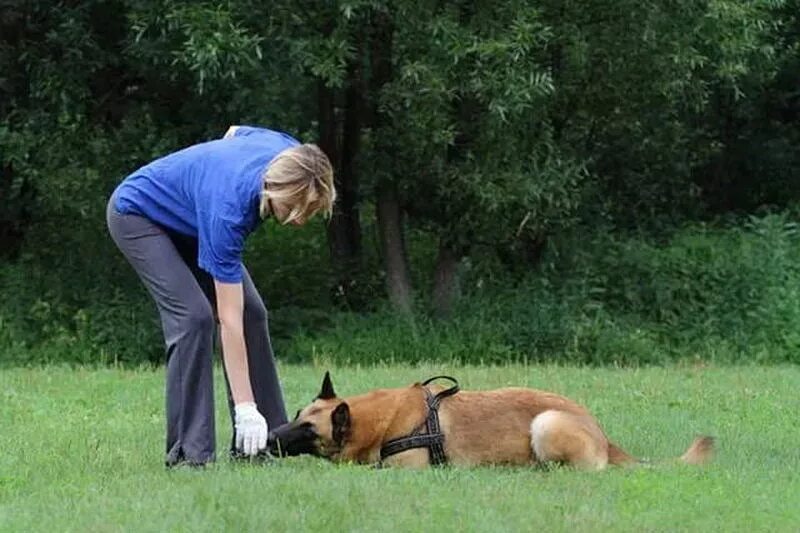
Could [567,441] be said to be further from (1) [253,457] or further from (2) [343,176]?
(2) [343,176]

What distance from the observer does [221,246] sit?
6.11 meters

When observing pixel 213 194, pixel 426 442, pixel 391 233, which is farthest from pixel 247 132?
pixel 391 233

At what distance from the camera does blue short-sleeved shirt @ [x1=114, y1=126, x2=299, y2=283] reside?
6.12 meters

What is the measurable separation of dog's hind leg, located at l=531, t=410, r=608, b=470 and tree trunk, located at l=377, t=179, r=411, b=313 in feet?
30.9

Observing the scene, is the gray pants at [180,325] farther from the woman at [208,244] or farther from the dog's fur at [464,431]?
the dog's fur at [464,431]

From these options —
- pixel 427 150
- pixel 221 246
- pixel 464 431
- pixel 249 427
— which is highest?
pixel 427 150

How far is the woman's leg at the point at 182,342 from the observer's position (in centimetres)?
645

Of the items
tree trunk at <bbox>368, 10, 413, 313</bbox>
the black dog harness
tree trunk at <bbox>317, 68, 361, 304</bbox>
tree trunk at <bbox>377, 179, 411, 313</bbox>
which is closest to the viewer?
the black dog harness

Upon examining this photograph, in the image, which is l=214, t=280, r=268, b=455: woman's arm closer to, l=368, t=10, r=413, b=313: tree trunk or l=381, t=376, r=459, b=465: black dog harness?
l=381, t=376, r=459, b=465: black dog harness

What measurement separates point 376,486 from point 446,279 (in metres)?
10.5

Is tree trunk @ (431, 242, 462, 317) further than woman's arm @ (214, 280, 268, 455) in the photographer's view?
Yes

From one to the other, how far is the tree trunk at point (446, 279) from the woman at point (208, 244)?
9.50 m

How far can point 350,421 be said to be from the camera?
6.78 m

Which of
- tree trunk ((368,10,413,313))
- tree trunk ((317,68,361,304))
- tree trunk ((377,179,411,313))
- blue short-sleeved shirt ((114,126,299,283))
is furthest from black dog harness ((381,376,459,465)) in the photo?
tree trunk ((377,179,411,313))
